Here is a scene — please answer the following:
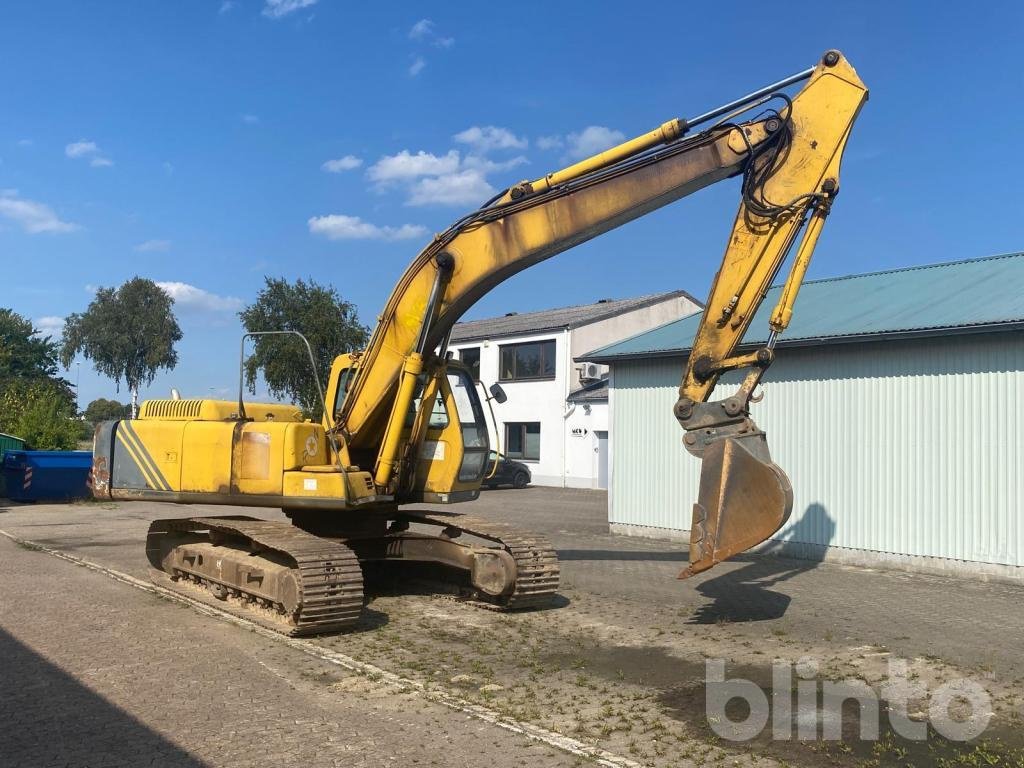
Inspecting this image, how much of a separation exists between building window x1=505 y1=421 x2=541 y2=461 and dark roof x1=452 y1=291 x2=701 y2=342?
3.78 metres

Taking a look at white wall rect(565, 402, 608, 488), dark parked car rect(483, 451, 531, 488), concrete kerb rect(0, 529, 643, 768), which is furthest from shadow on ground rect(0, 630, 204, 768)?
white wall rect(565, 402, 608, 488)

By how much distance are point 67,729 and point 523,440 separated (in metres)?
30.2

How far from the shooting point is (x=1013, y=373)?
12609 millimetres

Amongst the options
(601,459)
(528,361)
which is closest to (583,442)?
(601,459)

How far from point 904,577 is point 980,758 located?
792 centimetres

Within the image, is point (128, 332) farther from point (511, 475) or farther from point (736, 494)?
point (736, 494)

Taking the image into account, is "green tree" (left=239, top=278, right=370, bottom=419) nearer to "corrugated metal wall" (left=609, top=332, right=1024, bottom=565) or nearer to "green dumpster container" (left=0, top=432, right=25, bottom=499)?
"green dumpster container" (left=0, top=432, right=25, bottom=499)

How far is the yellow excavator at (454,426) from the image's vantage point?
8562mm

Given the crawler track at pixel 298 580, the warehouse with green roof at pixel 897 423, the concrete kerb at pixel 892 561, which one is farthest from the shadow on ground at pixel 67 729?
the warehouse with green roof at pixel 897 423

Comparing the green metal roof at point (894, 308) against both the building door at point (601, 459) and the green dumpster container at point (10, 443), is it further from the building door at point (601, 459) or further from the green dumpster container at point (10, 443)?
the green dumpster container at point (10, 443)

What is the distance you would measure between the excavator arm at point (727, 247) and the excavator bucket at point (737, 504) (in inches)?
0.4

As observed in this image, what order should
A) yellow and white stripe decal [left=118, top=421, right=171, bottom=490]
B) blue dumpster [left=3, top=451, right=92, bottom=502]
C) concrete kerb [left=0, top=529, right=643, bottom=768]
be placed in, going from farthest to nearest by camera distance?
blue dumpster [left=3, top=451, right=92, bottom=502]
yellow and white stripe decal [left=118, top=421, right=171, bottom=490]
concrete kerb [left=0, top=529, right=643, bottom=768]

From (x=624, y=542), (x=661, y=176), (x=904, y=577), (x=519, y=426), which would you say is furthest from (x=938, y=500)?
(x=519, y=426)

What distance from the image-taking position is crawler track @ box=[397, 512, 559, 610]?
10016mm
